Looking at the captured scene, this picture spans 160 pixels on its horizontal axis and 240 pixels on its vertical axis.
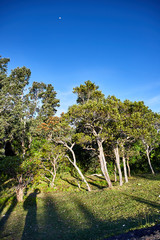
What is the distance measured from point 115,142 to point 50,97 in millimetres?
28232

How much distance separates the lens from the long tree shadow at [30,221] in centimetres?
637

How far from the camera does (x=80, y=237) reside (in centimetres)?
556

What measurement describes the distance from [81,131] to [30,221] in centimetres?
1097

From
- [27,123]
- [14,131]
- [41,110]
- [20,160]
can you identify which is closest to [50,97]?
[41,110]

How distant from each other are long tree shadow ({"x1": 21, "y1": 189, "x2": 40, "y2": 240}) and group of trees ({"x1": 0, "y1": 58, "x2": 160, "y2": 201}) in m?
1.69

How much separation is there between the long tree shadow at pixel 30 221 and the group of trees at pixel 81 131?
1693 mm

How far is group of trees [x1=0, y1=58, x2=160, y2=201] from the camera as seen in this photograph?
1498 centimetres

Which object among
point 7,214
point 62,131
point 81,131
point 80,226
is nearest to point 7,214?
point 7,214

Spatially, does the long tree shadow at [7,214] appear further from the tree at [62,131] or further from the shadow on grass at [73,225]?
the tree at [62,131]

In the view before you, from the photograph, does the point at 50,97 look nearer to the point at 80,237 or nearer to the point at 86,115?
the point at 86,115

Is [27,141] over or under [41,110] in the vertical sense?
under

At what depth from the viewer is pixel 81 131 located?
58.6 ft

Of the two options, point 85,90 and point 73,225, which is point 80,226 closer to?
point 73,225

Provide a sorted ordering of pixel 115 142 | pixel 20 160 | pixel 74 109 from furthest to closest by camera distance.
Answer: pixel 115 142 → pixel 74 109 → pixel 20 160
